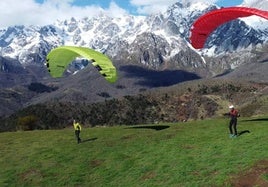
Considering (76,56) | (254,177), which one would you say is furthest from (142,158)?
(76,56)

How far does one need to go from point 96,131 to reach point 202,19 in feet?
60.4

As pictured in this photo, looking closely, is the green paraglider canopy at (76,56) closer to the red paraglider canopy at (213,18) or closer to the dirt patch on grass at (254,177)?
the red paraglider canopy at (213,18)

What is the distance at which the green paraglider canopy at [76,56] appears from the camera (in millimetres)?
37812

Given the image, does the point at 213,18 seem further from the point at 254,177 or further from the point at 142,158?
the point at 254,177

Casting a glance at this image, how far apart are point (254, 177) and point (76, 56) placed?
23471mm

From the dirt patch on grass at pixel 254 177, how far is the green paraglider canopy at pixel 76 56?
1333 centimetres

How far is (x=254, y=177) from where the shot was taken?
27.3 m

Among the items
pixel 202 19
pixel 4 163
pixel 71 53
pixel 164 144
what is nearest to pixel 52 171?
pixel 4 163

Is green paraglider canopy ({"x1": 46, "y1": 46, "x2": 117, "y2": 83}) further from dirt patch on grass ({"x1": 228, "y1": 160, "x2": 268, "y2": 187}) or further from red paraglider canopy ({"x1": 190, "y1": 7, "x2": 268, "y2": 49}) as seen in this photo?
dirt patch on grass ({"x1": 228, "y1": 160, "x2": 268, "y2": 187})

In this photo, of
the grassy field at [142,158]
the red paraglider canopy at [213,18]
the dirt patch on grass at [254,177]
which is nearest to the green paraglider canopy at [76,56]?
the grassy field at [142,158]

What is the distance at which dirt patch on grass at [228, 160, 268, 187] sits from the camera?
26.5 m

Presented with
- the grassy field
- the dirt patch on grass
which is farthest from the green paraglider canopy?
the dirt patch on grass

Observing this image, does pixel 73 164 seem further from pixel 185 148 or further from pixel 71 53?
pixel 71 53

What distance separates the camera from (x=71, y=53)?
4534 cm
